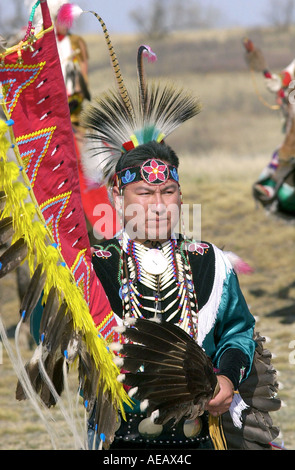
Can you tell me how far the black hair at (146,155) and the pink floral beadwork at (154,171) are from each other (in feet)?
0.11

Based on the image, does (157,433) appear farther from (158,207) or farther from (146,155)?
(146,155)

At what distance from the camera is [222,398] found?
2242mm

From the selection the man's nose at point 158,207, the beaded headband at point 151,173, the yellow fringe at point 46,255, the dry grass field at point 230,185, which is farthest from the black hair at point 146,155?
the yellow fringe at point 46,255

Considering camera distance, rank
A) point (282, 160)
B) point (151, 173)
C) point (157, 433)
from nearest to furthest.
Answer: point (157, 433), point (151, 173), point (282, 160)

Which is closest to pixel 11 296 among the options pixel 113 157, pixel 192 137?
pixel 113 157

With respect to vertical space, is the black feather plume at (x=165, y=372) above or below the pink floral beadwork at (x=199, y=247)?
below

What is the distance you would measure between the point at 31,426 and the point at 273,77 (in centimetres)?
419

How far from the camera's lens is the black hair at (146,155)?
255cm

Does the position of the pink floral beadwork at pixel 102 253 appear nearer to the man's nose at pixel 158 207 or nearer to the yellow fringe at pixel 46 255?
the man's nose at pixel 158 207

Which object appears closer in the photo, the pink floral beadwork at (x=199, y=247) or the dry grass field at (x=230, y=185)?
the pink floral beadwork at (x=199, y=247)

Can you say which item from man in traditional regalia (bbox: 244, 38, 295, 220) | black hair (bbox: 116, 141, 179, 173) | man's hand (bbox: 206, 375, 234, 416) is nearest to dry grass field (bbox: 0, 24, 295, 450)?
black hair (bbox: 116, 141, 179, 173)

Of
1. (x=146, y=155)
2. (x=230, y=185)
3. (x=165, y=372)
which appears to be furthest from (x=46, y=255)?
(x=230, y=185)

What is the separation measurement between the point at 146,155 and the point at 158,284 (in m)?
0.43

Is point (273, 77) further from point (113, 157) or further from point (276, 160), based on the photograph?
point (113, 157)
